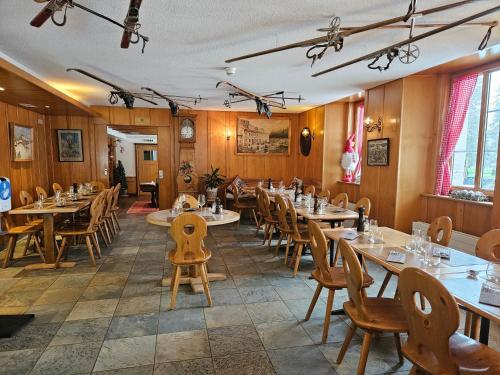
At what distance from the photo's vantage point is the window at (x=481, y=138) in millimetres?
4273

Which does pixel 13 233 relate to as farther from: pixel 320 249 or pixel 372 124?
pixel 372 124

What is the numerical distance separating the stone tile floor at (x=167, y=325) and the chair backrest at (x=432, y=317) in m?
0.81

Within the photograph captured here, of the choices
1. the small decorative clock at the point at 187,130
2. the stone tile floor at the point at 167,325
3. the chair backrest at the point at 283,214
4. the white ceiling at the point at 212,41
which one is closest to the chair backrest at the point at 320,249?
the stone tile floor at the point at 167,325

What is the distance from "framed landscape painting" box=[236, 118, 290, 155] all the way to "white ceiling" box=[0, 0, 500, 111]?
3.32 meters

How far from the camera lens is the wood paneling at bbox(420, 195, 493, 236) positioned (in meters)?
4.12

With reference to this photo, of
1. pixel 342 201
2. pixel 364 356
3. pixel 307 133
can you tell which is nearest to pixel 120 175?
pixel 307 133

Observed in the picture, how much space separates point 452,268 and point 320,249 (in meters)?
0.92

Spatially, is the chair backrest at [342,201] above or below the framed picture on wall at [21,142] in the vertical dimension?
below

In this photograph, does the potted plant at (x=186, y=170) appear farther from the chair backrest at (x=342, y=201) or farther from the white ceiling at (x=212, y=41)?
the chair backrest at (x=342, y=201)

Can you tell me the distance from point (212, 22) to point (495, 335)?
3.84 metres

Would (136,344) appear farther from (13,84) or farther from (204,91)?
(204,91)

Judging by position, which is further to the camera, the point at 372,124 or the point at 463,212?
the point at 372,124

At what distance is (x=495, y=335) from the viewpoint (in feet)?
8.84

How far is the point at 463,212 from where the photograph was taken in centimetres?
441
